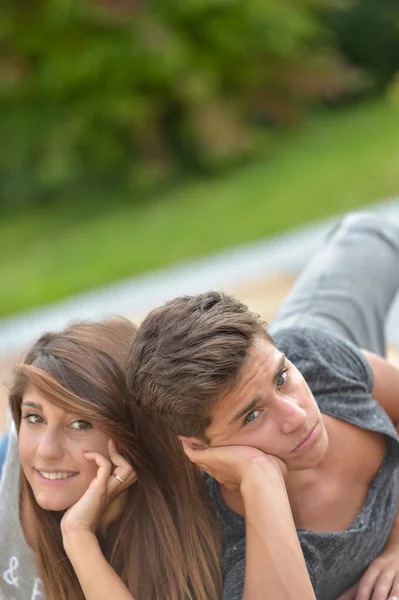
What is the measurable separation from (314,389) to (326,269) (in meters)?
0.60

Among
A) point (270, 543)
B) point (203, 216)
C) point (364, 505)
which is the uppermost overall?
point (270, 543)

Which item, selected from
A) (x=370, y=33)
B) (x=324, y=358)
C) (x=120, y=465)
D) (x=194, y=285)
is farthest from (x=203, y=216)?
(x=120, y=465)

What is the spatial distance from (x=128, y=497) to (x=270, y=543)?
43cm

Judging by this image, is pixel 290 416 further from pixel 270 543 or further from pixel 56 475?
pixel 56 475

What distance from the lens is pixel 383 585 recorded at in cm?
184

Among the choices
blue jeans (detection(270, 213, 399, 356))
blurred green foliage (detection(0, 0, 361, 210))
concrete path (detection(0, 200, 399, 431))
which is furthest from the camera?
blurred green foliage (detection(0, 0, 361, 210))

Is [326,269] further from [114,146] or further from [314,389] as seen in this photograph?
[114,146]

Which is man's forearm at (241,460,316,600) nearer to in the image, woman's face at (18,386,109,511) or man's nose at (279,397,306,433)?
man's nose at (279,397,306,433)

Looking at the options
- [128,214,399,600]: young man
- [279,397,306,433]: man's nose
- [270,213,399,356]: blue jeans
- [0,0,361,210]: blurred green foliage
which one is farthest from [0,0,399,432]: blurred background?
[279,397,306,433]: man's nose

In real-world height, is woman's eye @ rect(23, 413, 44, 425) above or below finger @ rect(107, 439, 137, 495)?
above

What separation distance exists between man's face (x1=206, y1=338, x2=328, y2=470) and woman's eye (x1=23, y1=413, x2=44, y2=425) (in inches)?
15.6

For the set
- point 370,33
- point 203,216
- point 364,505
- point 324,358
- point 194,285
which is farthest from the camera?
point 370,33

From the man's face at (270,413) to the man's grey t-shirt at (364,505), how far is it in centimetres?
23

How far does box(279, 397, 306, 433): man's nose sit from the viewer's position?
1.65 meters
